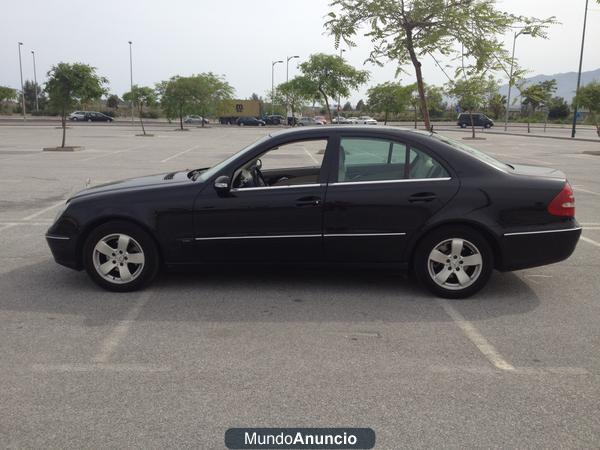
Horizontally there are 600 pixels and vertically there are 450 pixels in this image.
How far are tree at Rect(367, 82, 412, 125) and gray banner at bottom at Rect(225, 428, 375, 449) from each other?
45603mm

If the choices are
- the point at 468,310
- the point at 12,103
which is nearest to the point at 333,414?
the point at 468,310

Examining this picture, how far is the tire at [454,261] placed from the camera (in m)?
4.86

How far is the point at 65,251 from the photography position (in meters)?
5.11

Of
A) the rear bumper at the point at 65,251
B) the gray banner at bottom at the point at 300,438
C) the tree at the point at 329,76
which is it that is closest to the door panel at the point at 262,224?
the rear bumper at the point at 65,251

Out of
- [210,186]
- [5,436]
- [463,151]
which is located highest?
[463,151]

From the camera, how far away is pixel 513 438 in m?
2.82

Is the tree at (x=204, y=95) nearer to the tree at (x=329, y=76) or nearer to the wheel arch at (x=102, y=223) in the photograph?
the tree at (x=329, y=76)

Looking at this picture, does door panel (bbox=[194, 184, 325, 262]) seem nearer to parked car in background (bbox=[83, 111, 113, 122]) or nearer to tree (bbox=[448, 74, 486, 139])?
tree (bbox=[448, 74, 486, 139])

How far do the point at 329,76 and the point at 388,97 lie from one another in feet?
66.6

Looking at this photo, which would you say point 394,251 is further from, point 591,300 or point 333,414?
point 333,414

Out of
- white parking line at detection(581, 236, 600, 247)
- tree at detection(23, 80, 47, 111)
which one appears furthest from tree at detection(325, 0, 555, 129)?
tree at detection(23, 80, 47, 111)

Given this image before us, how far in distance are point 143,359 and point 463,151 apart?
3.24m

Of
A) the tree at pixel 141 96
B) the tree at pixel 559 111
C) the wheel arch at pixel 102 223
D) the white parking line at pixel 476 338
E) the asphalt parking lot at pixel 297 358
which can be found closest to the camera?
the asphalt parking lot at pixel 297 358

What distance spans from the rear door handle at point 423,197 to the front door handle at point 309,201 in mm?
792
